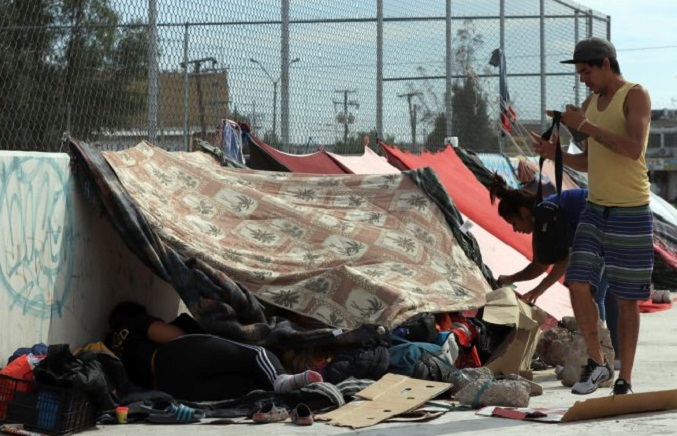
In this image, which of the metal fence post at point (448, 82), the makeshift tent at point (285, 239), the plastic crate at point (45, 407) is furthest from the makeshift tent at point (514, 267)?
the plastic crate at point (45, 407)

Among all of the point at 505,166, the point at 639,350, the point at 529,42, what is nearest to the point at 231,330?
the point at 639,350

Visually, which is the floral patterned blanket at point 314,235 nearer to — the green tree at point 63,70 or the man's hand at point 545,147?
the green tree at point 63,70

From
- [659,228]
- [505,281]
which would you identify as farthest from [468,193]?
[659,228]

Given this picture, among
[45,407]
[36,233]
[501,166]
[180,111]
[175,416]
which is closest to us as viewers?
[45,407]

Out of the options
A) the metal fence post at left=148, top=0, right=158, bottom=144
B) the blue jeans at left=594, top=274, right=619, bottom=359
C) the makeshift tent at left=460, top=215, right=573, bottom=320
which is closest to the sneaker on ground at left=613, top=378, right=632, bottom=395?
the blue jeans at left=594, top=274, right=619, bottom=359

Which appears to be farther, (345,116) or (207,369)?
(345,116)

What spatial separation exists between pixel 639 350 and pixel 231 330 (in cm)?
331

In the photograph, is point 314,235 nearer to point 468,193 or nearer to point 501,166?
point 468,193

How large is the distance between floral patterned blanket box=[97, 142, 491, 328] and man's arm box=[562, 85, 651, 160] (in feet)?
4.69

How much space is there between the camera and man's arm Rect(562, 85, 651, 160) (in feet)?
21.5

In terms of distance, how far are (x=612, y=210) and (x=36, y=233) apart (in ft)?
9.80

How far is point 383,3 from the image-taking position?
1170cm

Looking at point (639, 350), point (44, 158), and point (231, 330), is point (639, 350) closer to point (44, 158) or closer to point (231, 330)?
point (231, 330)

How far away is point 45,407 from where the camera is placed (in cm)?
577
